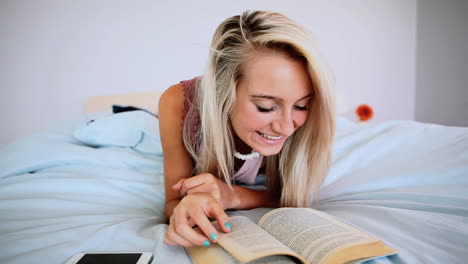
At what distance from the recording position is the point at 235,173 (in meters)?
1.05

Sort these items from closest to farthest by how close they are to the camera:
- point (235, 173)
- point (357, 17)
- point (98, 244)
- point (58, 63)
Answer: point (98, 244)
point (235, 173)
point (58, 63)
point (357, 17)

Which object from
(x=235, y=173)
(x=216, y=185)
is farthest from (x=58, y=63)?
(x=216, y=185)

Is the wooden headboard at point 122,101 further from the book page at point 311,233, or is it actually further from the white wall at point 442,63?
the white wall at point 442,63

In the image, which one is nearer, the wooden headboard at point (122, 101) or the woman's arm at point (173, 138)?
the woman's arm at point (173, 138)

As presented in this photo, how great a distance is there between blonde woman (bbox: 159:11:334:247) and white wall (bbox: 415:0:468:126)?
6.93 feet

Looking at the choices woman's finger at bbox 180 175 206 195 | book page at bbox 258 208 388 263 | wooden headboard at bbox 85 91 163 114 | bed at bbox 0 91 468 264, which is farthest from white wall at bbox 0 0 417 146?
book page at bbox 258 208 388 263

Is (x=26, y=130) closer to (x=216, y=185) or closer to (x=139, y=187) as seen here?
(x=139, y=187)

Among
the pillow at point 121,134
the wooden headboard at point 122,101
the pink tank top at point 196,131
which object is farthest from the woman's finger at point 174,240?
the wooden headboard at point 122,101

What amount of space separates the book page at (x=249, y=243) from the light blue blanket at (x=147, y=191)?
0.10 m

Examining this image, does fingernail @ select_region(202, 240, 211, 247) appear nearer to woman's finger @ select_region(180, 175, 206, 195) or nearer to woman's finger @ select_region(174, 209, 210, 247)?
woman's finger @ select_region(174, 209, 210, 247)

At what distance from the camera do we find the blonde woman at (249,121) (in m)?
0.75

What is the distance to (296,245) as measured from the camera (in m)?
0.56

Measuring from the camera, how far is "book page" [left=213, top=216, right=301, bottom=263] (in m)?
0.47

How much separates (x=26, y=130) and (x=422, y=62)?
11.2 ft
